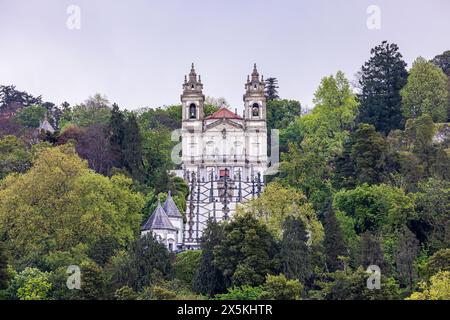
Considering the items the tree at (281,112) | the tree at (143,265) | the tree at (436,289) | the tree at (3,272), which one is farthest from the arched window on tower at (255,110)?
the tree at (436,289)

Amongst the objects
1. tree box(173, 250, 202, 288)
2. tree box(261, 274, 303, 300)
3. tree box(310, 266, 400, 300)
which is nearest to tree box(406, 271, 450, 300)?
tree box(310, 266, 400, 300)

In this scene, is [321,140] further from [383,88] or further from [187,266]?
[187,266]

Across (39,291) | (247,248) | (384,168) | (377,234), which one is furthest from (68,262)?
(384,168)

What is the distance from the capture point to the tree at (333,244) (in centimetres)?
6475

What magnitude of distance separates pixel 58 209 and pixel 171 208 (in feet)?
40.5

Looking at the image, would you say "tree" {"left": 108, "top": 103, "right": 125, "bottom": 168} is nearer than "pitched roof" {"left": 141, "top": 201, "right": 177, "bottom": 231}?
No

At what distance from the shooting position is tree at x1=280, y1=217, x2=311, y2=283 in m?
61.5

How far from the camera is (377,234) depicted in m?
69.7

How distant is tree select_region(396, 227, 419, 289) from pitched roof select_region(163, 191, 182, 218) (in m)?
18.0

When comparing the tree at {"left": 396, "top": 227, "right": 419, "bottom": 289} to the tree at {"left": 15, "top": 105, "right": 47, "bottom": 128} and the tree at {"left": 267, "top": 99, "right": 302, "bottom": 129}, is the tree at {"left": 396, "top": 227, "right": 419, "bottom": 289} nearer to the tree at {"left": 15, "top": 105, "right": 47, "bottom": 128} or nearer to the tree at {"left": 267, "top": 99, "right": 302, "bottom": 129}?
the tree at {"left": 267, "top": 99, "right": 302, "bottom": 129}

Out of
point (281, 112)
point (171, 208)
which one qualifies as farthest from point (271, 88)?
point (171, 208)

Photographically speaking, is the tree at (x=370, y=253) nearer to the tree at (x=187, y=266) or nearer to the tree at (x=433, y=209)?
the tree at (x=433, y=209)

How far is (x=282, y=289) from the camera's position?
57375 millimetres
